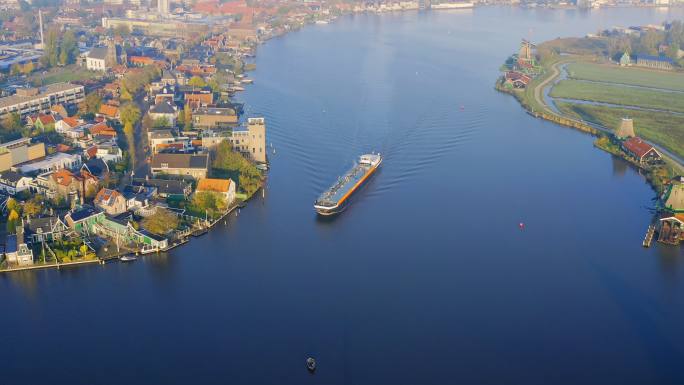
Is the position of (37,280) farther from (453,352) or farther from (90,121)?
(90,121)

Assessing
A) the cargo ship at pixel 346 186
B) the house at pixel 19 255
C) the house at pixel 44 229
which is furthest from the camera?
the cargo ship at pixel 346 186

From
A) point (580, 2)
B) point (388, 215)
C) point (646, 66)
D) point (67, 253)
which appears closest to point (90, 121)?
point (67, 253)

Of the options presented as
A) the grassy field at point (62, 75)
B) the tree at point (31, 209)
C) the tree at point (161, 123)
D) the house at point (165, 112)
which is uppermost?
the grassy field at point (62, 75)

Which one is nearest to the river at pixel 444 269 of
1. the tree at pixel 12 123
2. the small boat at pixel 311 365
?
the small boat at pixel 311 365

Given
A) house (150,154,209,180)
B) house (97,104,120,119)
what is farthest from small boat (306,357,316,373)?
house (97,104,120,119)

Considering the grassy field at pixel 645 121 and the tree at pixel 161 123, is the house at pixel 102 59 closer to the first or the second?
the tree at pixel 161 123

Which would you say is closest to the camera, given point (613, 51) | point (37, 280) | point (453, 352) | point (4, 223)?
point (453, 352)

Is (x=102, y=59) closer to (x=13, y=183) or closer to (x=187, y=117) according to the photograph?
(x=187, y=117)
